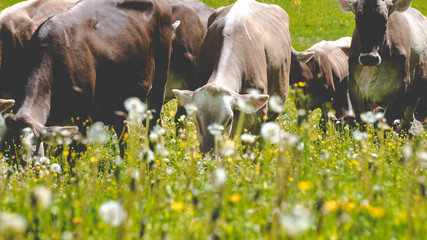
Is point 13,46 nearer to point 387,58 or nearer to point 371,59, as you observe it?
point 371,59

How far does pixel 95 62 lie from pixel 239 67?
1757 millimetres

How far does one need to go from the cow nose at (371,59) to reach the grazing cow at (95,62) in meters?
2.87

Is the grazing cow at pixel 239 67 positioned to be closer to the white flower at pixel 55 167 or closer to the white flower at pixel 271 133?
the white flower at pixel 55 167

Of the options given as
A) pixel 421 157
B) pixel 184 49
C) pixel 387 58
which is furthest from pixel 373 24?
pixel 421 157

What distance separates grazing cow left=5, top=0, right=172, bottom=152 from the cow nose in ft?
9.41

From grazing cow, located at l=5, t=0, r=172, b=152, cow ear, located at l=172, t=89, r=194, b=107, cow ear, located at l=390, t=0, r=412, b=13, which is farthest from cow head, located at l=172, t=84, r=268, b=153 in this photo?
cow ear, located at l=390, t=0, r=412, b=13

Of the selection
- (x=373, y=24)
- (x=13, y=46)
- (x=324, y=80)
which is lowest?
(x=324, y=80)

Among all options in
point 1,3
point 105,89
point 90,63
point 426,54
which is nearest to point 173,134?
point 105,89

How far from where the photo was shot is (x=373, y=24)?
733cm

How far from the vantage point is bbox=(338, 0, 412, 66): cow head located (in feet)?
23.8

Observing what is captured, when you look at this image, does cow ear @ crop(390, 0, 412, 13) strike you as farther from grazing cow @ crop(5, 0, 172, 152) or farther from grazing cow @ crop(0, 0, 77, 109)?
grazing cow @ crop(0, 0, 77, 109)

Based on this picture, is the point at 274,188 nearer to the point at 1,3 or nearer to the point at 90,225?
the point at 90,225

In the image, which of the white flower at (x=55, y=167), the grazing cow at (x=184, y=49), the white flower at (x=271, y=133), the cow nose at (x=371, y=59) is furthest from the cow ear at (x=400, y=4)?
the white flower at (x=55, y=167)

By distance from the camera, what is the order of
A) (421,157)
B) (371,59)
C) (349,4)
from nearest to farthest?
(421,157) < (371,59) < (349,4)
